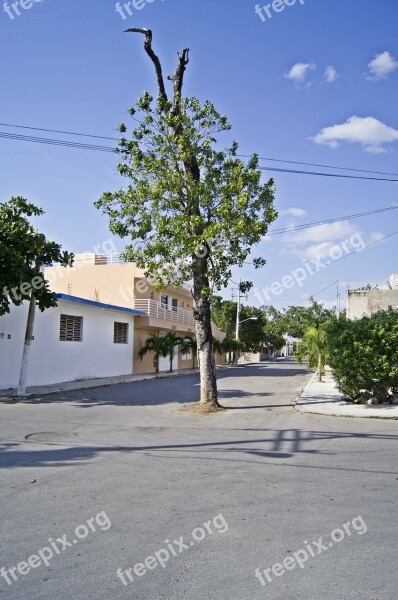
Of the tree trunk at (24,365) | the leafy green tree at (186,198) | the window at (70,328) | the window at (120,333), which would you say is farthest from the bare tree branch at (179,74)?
the window at (120,333)

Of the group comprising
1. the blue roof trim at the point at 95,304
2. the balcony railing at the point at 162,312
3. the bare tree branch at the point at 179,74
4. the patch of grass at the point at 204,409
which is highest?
the bare tree branch at the point at 179,74

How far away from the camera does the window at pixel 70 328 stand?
2203 centimetres

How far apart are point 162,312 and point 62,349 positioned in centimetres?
1302

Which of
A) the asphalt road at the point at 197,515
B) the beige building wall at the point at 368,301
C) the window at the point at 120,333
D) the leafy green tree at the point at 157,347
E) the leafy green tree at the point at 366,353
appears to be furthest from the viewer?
the leafy green tree at the point at 157,347

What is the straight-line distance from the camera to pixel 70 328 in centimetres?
2278

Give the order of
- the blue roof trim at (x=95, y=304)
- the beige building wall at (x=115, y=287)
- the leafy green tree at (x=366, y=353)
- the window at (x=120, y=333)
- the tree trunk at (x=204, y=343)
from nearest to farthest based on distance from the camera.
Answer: the leafy green tree at (x=366, y=353) < the tree trunk at (x=204, y=343) < the blue roof trim at (x=95, y=304) < the window at (x=120, y=333) < the beige building wall at (x=115, y=287)

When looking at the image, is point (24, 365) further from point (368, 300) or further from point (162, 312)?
point (368, 300)

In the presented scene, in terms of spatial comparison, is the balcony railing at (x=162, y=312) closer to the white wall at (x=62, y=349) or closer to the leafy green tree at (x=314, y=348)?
the white wall at (x=62, y=349)

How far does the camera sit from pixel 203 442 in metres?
8.98

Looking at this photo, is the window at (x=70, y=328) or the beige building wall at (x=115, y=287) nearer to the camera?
the window at (x=70, y=328)

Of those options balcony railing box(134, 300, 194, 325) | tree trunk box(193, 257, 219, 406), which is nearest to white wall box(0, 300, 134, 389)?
balcony railing box(134, 300, 194, 325)

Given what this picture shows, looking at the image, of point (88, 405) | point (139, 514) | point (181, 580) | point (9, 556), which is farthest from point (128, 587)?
point (88, 405)

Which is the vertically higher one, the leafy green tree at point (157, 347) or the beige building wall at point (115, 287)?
the beige building wall at point (115, 287)

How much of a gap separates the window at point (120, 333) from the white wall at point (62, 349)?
12.7 inches
